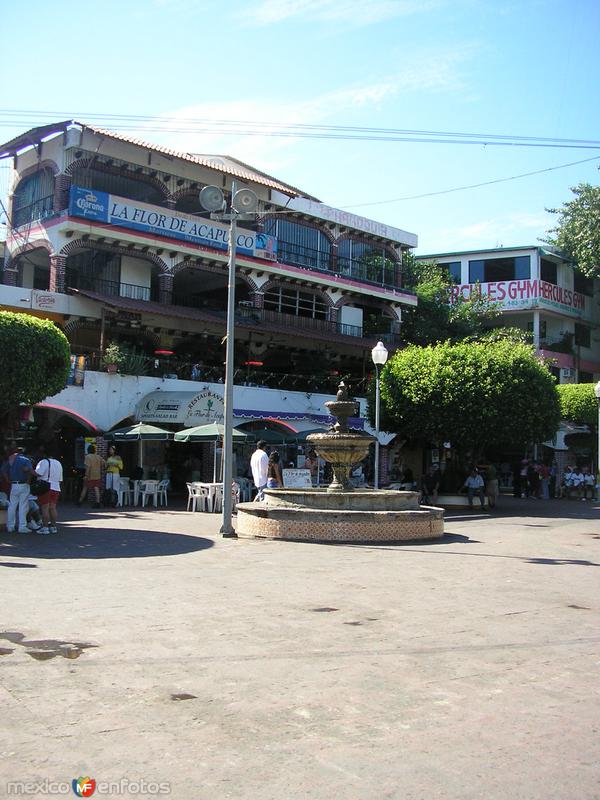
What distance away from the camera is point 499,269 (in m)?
44.9

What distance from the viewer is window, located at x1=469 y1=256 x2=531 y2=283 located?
4419cm

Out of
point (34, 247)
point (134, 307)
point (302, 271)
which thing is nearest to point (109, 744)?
point (134, 307)

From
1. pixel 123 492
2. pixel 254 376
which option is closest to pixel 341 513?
pixel 123 492

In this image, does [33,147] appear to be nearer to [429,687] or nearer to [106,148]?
[106,148]

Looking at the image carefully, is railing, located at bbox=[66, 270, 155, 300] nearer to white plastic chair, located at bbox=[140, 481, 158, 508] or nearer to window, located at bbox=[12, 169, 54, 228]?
window, located at bbox=[12, 169, 54, 228]

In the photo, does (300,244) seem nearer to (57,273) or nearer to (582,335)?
(57,273)

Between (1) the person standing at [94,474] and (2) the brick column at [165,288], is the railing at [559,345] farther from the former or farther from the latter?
(1) the person standing at [94,474]

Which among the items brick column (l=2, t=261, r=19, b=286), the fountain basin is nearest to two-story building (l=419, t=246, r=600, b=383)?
brick column (l=2, t=261, r=19, b=286)

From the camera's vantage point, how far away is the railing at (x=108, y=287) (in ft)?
98.9

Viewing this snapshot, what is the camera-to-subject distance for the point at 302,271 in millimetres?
35688

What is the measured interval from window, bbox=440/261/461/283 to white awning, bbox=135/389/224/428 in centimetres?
2340

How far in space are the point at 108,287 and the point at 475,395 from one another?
15.2m

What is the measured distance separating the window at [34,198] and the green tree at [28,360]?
15.1 m

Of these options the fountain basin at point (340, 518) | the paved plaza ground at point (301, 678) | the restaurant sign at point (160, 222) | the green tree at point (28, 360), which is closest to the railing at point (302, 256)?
the restaurant sign at point (160, 222)
